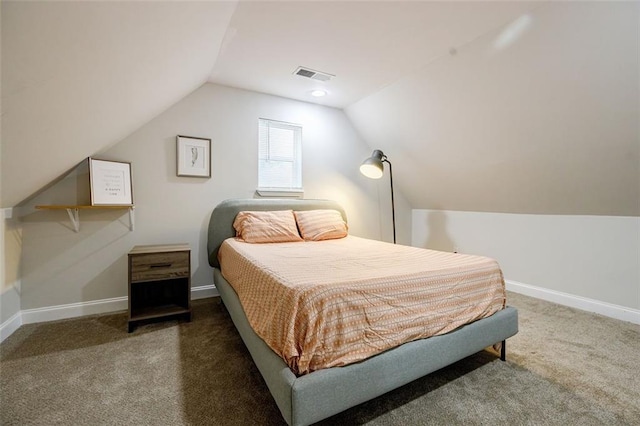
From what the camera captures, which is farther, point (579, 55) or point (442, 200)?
point (442, 200)

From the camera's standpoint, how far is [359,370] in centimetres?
125

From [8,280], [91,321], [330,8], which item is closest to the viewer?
[330,8]

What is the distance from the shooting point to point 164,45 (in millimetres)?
1771

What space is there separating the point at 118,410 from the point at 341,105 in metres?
3.75

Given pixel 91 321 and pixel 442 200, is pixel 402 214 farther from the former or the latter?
pixel 91 321

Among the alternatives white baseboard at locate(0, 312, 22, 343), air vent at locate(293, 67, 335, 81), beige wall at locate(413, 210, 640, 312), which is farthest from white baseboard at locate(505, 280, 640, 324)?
white baseboard at locate(0, 312, 22, 343)

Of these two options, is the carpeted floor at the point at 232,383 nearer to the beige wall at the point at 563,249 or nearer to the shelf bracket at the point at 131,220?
the beige wall at the point at 563,249

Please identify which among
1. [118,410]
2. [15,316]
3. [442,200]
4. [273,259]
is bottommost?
[118,410]

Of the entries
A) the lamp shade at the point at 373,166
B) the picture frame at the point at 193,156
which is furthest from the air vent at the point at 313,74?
the picture frame at the point at 193,156

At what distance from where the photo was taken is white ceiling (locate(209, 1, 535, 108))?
193 centimetres

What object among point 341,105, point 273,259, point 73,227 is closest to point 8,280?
point 73,227

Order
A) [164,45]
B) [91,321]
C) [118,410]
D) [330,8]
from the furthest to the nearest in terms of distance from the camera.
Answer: [91,321]
[330,8]
[164,45]
[118,410]

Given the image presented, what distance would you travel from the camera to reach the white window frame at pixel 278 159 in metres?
3.50

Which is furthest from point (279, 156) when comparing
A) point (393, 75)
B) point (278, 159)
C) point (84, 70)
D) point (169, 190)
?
point (84, 70)
